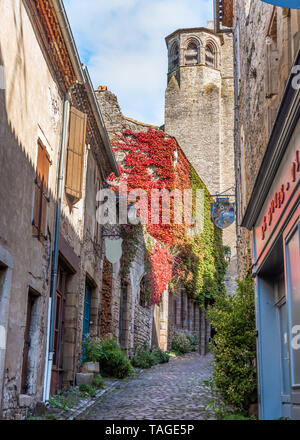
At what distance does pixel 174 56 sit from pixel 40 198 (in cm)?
3088

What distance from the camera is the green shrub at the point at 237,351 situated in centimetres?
754

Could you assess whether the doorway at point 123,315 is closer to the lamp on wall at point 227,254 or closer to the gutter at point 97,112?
the gutter at point 97,112

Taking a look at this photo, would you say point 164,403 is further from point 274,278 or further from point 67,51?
point 67,51

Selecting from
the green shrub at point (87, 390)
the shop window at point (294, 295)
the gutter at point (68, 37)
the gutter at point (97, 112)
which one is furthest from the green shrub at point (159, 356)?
the shop window at point (294, 295)

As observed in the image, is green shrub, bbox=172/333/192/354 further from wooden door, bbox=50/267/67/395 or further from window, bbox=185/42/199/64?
window, bbox=185/42/199/64

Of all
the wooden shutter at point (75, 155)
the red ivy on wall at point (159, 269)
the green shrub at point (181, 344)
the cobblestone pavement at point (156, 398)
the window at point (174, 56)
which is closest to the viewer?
the cobblestone pavement at point (156, 398)

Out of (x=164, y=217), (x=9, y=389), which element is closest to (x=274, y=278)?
(x=9, y=389)

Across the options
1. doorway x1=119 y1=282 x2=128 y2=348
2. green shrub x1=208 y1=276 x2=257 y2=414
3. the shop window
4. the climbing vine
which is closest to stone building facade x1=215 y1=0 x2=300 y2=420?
the shop window

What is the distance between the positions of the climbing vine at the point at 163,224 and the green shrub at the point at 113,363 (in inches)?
198

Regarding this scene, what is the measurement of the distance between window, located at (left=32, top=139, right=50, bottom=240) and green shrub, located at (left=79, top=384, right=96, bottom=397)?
3.02m

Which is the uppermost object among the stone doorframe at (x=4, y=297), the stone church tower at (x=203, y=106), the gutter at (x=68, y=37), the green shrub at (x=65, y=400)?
the stone church tower at (x=203, y=106)

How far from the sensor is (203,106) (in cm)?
3422

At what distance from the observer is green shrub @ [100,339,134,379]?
471 inches

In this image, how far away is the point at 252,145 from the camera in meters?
9.18
